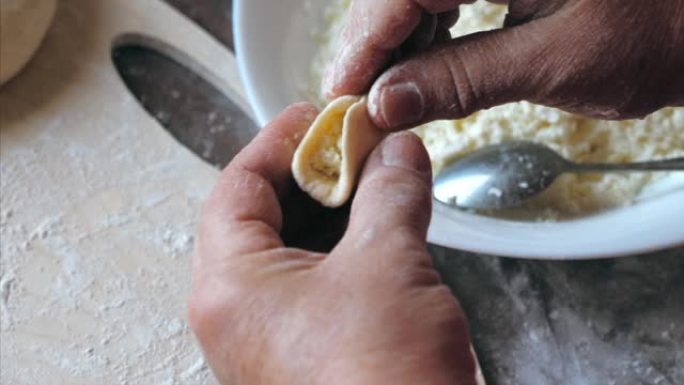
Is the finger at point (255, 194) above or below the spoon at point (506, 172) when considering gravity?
above

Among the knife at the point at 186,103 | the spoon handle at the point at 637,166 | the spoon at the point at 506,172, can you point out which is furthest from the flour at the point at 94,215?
the spoon handle at the point at 637,166

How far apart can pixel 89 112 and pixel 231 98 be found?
17cm

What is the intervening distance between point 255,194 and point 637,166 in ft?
1.62

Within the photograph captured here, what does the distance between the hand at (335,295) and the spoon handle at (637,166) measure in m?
0.38

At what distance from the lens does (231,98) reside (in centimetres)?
111

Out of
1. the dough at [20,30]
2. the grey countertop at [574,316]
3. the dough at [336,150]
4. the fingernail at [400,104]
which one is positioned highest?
the fingernail at [400,104]

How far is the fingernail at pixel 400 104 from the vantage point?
66cm

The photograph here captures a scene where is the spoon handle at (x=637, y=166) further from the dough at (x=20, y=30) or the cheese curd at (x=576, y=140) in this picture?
the dough at (x=20, y=30)

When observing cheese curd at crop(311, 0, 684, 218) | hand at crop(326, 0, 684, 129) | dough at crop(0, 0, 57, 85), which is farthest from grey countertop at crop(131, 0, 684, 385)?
dough at crop(0, 0, 57, 85)

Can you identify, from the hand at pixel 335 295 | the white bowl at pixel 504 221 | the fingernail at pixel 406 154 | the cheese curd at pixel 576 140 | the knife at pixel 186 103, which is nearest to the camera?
the hand at pixel 335 295

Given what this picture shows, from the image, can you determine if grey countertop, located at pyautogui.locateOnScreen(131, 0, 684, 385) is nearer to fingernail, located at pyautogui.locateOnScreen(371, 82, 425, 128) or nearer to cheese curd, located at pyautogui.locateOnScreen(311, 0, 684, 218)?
cheese curd, located at pyautogui.locateOnScreen(311, 0, 684, 218)

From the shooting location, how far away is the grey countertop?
2.93 ft

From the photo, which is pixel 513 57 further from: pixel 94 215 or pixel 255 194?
pixel 94 215

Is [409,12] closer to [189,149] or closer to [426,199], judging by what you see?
[426,199]
